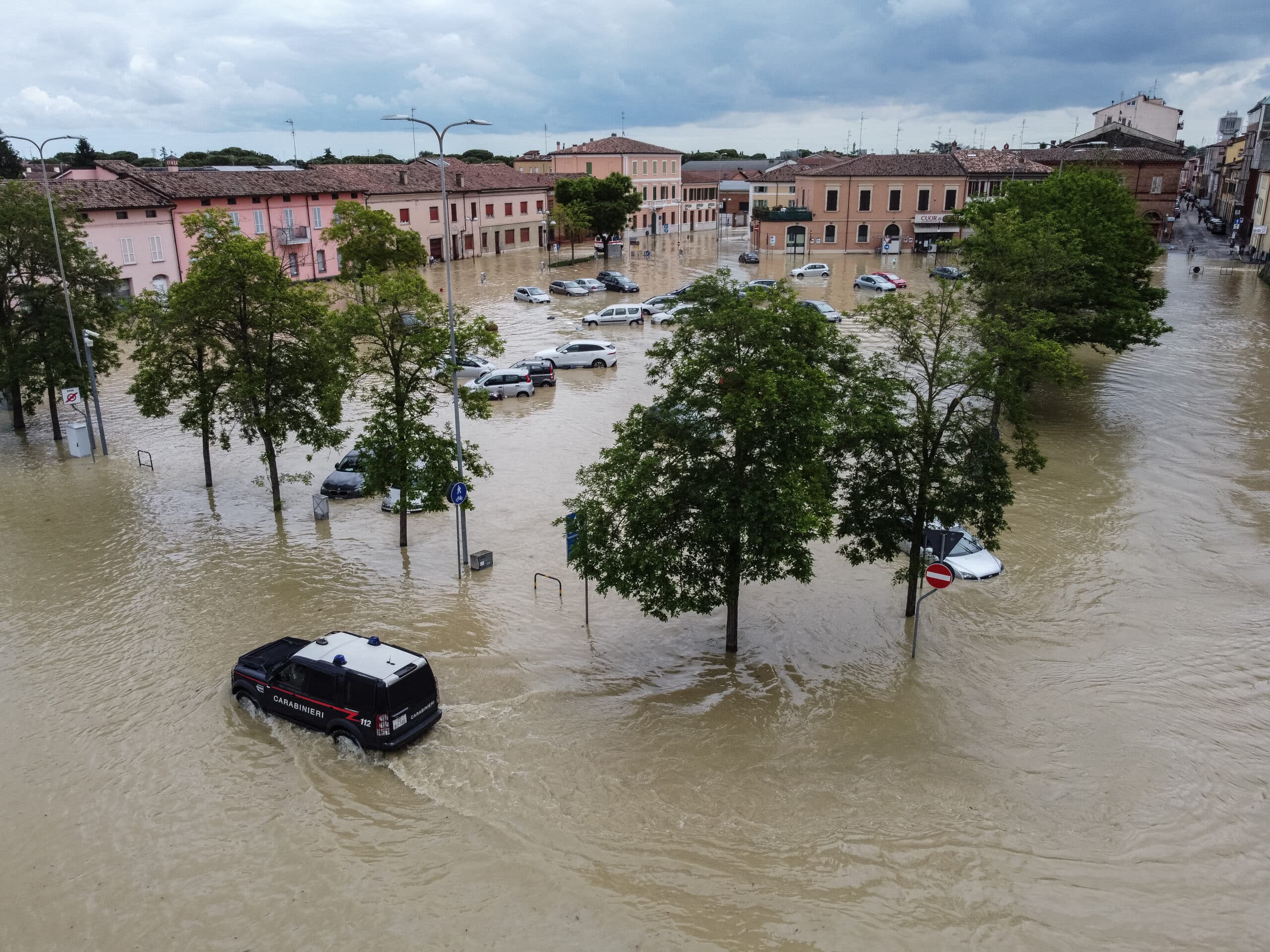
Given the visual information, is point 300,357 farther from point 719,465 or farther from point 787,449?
point 787,449

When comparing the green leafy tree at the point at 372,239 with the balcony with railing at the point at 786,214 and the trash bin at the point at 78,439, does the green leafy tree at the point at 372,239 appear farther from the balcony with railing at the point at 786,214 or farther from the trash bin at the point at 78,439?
the balcony with railing at the point at 786,214

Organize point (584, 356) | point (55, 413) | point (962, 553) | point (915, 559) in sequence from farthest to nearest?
point (584, 356)
point (55, 413)
point (962, 553)
point (915, 559)

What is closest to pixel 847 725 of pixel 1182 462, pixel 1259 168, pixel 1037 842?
pixel 1037 842

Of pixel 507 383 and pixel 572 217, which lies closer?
pixel 507 383

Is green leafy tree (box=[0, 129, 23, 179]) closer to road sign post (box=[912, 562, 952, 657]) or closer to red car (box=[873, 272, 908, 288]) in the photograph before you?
red car (box=[873, 272, 908, 288])

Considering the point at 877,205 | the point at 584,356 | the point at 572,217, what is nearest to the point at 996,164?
the point at 877,205

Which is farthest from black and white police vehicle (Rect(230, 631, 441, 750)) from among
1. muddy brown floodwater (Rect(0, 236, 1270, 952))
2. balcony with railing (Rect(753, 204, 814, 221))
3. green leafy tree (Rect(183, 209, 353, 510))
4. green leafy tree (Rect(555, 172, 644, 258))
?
balcony with railing (Rect(753, 204, 814, 221))

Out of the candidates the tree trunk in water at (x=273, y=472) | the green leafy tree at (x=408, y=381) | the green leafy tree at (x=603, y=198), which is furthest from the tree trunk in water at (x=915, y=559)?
the green leafy tree at (x=603, y=198)
